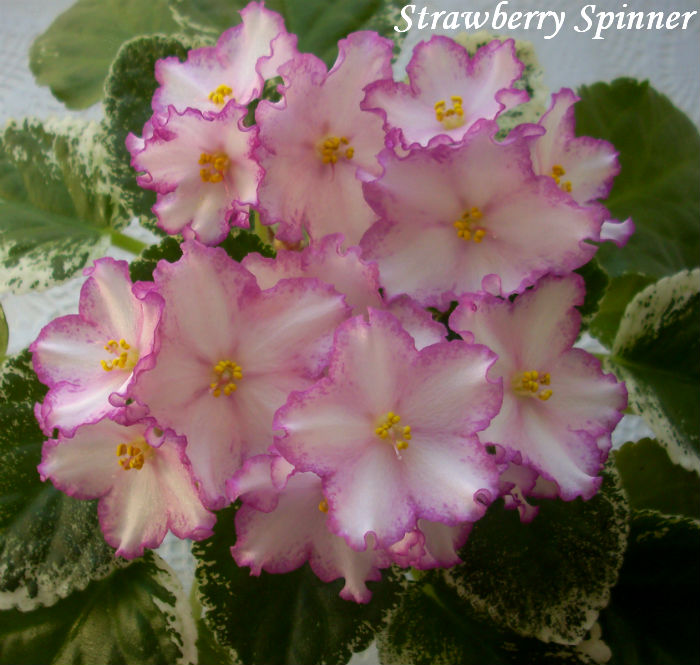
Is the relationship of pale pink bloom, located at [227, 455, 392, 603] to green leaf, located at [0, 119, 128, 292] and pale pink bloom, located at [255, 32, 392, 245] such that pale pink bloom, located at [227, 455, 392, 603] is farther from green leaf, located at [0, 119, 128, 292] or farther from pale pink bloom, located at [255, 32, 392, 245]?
green leaf, located at [0, 119, 128, 292]

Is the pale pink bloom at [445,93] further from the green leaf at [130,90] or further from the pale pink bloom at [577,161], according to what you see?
the green leaf at [130,90]

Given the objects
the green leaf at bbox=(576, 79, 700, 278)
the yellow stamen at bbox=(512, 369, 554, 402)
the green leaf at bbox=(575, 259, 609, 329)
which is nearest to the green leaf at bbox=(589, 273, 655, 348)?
the green leaf at bbox=(576, 79, 700, 278)

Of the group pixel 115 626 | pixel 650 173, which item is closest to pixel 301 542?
pixel 115 626

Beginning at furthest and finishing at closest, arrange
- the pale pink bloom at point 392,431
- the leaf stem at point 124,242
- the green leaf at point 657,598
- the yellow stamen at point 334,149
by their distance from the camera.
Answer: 1. the leaf stem at point 124,242
2. the green leaf at point 657,598
3. the yellow stamen at point 334,149
4. the pale pink bloom at point 392,431

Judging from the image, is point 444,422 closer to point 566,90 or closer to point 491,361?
point 491,361

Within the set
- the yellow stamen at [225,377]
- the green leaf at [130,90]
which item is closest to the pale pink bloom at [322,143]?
the yellow stamen at [225,377]
